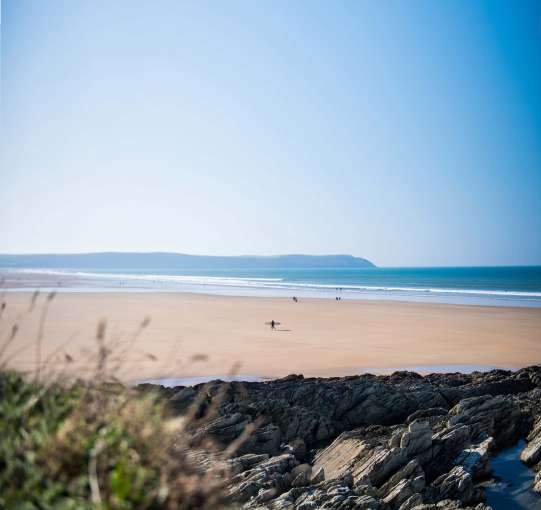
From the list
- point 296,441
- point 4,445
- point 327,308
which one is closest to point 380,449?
point 296,441

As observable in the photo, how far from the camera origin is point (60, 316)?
30.1 metres

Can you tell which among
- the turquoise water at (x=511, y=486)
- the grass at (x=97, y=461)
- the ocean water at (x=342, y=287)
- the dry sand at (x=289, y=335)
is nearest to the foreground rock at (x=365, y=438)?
the turquoise water at (x=511, y=486)

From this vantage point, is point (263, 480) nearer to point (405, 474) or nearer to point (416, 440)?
point (405, 474)

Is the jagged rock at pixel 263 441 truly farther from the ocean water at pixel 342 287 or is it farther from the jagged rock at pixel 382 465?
the ocean water at pixel 342 287

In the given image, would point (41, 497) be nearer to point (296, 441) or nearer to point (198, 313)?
point (296, 441)

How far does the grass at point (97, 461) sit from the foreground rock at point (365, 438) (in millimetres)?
2061

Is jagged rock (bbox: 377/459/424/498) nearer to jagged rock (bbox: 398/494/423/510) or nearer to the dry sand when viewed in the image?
jagged rock (bbox: 398/494/423/510)

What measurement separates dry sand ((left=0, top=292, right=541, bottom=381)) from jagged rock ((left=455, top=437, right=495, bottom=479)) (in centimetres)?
454

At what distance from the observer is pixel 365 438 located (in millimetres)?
8852

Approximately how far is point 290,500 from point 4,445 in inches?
187

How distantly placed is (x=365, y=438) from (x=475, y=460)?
1715 millimetres

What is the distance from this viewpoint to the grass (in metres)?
2.23

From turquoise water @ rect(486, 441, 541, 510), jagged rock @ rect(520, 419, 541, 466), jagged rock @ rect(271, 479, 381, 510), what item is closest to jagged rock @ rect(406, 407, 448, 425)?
turquoise water @ rect(486, 441, 541, 510)

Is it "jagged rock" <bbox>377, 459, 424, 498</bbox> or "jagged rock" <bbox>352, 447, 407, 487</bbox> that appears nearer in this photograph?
"jagged rock" <bbox>377, 459, 424, 498</bbox>
